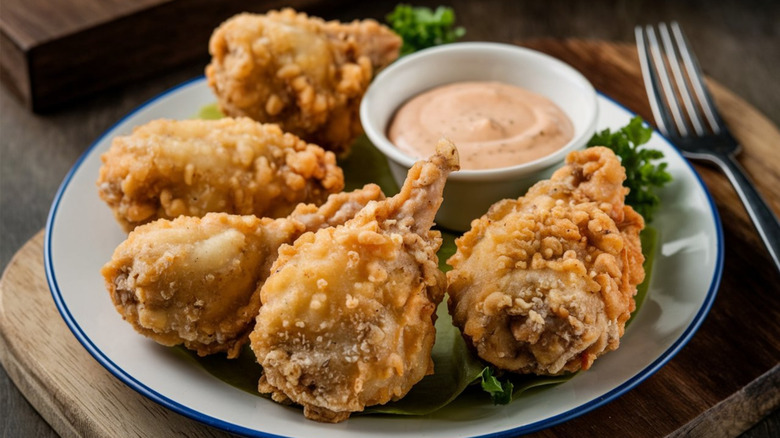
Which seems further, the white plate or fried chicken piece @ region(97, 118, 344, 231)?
fried chicken piece @ region(97, 118, 344, 231)

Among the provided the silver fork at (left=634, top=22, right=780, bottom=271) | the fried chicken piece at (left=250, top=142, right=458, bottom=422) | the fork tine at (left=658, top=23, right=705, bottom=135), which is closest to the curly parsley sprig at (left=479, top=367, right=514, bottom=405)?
the fried chicken piece at (left=250, top=142, right=458, bottom=422)

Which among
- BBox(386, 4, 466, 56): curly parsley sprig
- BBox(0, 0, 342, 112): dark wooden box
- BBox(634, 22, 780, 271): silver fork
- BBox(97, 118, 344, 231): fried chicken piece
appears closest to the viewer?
BBox(97, 118, 344, 231): fried chicken piece

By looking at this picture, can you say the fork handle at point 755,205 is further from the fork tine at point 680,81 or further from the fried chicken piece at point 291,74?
the fried chicken piece at point 291,74

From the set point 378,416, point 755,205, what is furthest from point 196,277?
point 755,205

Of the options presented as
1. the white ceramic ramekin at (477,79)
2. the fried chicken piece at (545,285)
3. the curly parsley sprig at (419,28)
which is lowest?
the curly parsley sprig at (419,28)

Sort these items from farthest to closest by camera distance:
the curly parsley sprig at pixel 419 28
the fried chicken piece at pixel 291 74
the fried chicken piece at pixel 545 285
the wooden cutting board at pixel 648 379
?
the curly parsley sprig at pixel 419 28, the fried chicken piece at pixel 291 74, the wooden cutting board at pixel 648 379, the fried chicken piece at pixel 545 285

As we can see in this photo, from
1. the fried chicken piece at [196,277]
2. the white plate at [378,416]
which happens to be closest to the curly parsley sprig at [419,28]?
the white plate at [378,416]

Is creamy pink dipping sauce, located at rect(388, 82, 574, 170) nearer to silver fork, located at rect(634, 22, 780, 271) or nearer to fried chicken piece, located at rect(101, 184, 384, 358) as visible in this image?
silver fork, located at rect(634, 22, 780, 271)

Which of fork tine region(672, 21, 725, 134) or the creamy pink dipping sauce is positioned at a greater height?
the creamy pink dipping sauce
